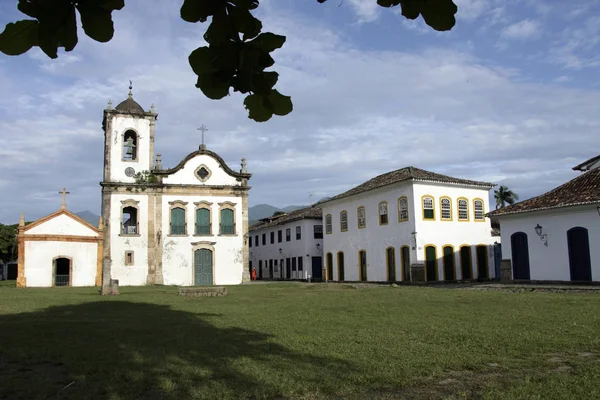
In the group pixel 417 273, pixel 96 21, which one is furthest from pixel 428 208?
pixel 96 21

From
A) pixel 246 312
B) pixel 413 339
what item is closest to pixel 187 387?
pixel 413 339

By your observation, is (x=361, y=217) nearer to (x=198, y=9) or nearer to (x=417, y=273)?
(x=417, y=273)

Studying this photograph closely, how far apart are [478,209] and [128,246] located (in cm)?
1979

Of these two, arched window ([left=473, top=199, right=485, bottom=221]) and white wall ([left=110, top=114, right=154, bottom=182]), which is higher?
white wall ([left=110, top=114, right=154, bottom=182])

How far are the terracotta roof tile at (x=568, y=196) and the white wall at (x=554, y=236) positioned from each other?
0.95ft

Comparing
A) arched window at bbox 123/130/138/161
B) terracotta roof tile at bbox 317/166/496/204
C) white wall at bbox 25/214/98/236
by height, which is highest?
arched window at bbox 123/130/138/161

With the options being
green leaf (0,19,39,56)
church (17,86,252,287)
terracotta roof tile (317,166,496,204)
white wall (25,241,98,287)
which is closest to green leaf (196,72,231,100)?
green leaf (0,19,39,56)

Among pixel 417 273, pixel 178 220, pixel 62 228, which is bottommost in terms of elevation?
pixel 417 273

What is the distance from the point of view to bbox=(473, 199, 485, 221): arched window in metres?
29.2

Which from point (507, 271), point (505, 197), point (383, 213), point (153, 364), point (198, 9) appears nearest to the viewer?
point (198, 9)

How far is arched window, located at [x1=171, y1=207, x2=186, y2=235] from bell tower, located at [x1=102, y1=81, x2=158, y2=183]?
3030 millimetres

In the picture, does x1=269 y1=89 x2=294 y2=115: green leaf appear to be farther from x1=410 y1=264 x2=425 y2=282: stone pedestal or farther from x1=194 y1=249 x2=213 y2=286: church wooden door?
x1=194 y1=249 x2=213 y2=286: church wooden door

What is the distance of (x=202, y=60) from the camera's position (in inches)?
78.4

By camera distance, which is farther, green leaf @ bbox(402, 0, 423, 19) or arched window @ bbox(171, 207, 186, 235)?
arched window @ bbox(171, 207, 186, 235)
